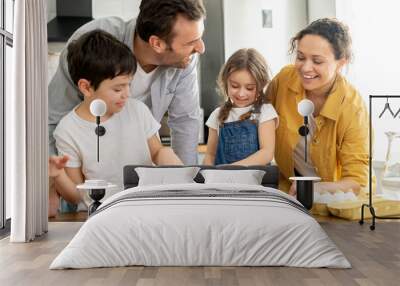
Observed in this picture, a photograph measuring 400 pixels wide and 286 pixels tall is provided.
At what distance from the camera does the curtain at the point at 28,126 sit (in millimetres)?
5625

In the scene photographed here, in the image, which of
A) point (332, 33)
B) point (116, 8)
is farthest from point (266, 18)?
point (116, 8)

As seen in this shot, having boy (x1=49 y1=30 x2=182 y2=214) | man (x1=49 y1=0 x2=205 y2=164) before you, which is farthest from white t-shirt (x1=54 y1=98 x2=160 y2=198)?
man (x1=49 y1=0 x2=205 y2=164)

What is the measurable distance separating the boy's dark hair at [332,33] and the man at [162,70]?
1.11 m

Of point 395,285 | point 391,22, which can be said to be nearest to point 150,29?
point 391,22

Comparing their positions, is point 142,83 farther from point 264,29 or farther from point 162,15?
point 264,29

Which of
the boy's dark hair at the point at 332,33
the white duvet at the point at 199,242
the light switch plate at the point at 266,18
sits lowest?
the white duvet at the point at 199,242

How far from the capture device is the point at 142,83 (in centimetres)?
707

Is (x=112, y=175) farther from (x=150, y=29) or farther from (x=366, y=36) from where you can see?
(x=366, y=36)

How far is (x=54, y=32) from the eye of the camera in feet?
23.0

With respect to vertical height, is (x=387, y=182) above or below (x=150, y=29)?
below

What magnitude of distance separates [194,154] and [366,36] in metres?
2.33

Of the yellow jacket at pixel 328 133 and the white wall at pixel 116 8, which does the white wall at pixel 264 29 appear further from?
the white wall at pixel 116 8

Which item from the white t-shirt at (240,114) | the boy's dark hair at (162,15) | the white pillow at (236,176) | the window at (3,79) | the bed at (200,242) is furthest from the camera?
the white t-shirt at (240,114)

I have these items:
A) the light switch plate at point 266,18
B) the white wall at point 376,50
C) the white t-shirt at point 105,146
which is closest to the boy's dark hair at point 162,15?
the light switch plate at point 266,18
